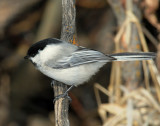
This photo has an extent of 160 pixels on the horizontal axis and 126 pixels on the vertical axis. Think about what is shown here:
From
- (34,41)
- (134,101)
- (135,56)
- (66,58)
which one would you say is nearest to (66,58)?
(66,58)

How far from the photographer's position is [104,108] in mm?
2562

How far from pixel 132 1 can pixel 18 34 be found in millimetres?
1631

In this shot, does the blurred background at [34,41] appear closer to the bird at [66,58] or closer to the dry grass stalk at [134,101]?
the dry grass stalk at [134,101]

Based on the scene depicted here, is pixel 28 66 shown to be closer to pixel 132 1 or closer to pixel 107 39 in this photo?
pixel 107 39

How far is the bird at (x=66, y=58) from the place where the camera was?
1.99 metres

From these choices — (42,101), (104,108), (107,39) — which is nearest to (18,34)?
(42,101)

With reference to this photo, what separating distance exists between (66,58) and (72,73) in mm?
123

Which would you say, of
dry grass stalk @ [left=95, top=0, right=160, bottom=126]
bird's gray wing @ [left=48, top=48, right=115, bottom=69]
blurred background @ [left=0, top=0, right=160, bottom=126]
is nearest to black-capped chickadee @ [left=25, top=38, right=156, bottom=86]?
bird's gray wing @ [left=48, top=48, right=115, bottom=69]

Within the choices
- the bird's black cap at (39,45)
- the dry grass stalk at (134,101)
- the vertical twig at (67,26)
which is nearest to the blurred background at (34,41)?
the dry grass stalk at (134,101)

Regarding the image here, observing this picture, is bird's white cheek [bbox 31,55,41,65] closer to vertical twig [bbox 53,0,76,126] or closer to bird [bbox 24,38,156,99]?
bird [bbox 24,38,156,99]

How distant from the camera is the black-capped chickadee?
199 centimetres

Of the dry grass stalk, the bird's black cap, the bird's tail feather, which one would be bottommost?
the dry grass stalk

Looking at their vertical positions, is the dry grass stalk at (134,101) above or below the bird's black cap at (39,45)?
below

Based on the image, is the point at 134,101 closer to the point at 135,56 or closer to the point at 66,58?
the point at 135,56
